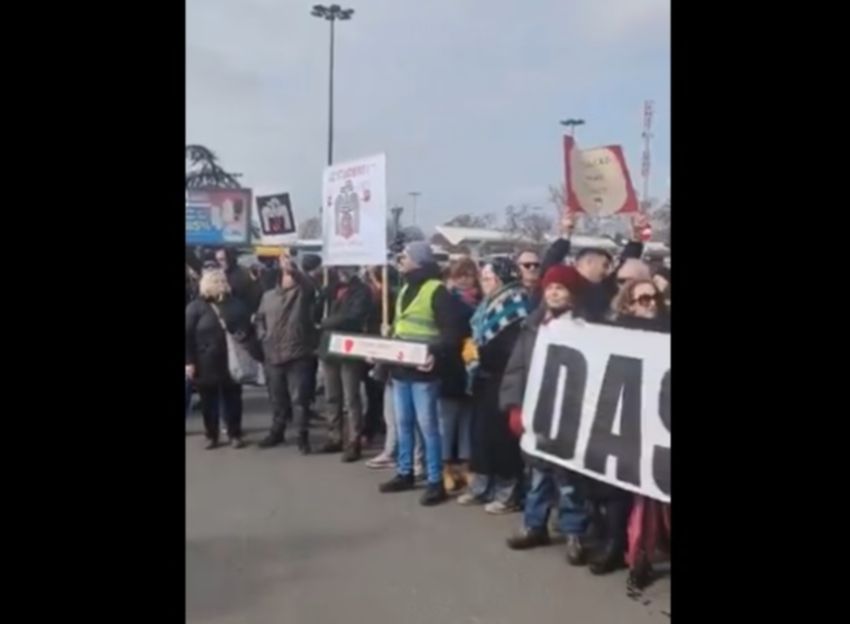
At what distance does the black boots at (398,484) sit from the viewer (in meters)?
1.95

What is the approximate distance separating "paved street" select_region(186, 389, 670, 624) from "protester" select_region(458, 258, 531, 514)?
0.06m

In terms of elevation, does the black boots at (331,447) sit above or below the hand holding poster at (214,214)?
below

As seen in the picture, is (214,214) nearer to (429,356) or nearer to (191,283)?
(191,283)

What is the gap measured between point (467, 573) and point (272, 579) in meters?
0.43

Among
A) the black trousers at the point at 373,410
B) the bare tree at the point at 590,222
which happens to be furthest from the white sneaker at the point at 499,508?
the bare tree at the point at 590,222

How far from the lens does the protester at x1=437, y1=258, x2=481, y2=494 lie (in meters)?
1.93

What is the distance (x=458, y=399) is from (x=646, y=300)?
1.63 feet

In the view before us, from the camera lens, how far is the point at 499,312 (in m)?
1.91

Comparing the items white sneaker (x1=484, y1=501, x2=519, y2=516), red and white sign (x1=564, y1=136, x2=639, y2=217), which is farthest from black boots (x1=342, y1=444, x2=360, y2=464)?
red and white sign (x1=564, y1=136, x2=639, y2=217)

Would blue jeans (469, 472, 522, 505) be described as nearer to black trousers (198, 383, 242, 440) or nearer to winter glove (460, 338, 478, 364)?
winter glove (460, 338, 478, 364)

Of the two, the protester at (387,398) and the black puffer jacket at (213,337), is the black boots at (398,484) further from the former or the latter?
the black puffer jacket at (213,337)

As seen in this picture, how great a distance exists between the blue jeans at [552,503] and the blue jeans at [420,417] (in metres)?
0.23

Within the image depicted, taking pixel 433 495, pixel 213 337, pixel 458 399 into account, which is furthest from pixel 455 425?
pixel 213 337
